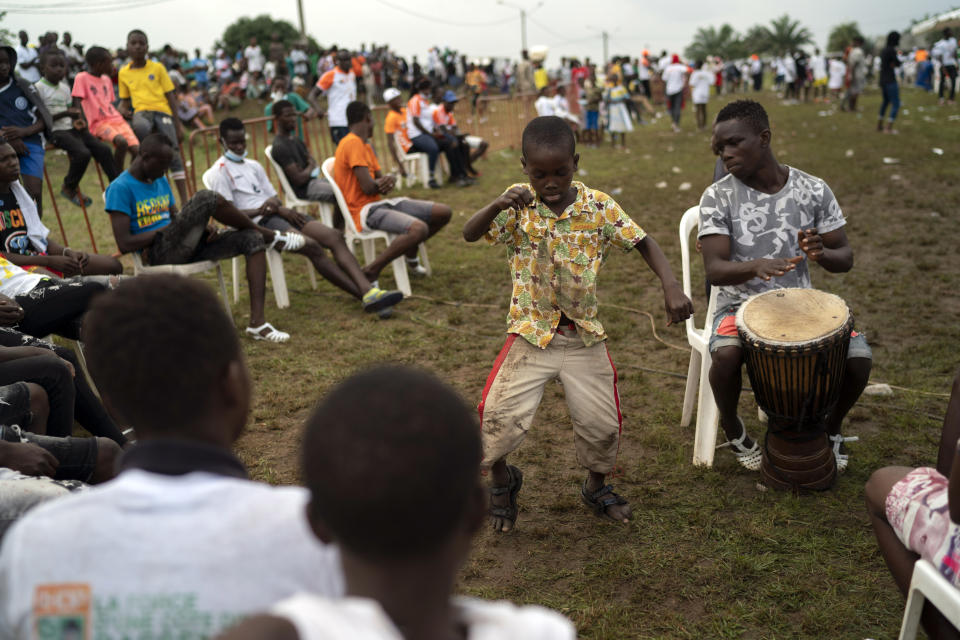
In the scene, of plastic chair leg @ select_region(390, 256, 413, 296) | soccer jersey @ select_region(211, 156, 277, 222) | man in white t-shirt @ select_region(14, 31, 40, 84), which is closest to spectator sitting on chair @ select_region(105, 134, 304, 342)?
soccer jersey @ select_region(211, 156, 277, 222)

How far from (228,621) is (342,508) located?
0.95ft

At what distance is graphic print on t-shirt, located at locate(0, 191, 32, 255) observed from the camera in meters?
4.61

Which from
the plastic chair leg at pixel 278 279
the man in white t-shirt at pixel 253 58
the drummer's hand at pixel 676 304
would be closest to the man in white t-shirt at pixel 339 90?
the plastic chair leg at pixel 278 279

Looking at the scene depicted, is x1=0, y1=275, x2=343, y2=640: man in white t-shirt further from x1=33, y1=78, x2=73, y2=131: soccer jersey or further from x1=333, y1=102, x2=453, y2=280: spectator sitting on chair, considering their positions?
x1=33, y1=78, x2=73, y2=131: soccer jersey

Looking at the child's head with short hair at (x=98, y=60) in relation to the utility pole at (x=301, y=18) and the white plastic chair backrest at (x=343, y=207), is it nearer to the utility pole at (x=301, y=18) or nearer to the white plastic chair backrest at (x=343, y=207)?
the white plastic chair backrest at (x=343, y=207)

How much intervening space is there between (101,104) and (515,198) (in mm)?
7420

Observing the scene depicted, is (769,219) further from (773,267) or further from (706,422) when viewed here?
(706,422)

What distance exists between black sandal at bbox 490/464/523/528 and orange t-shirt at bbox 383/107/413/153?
30.5ft

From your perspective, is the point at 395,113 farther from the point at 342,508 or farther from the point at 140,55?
the point at 342,508

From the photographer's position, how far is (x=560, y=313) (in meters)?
3.29

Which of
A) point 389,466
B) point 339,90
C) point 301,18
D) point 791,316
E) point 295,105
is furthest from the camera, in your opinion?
point 301,18

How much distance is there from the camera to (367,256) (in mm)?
7305

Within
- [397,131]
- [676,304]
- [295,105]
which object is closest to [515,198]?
[676,304]

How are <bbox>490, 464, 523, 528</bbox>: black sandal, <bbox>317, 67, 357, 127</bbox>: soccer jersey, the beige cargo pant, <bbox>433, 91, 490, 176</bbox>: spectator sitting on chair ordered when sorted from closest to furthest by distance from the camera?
the beige cargo pant → <bbox>490, 464, 523, 528</bbox>: black sandal → <bbox>317, 67, 357, 127</bbox>: soccer jersey → <bbox>433, 91, 490, 176</bbox>: spectator sitting on chair
